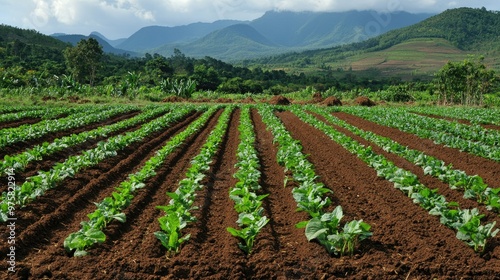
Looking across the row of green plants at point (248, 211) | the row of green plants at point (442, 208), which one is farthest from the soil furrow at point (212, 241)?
the row of green plants at point (442, 208)

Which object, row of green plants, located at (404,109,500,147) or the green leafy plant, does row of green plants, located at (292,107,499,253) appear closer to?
the green leafy plant

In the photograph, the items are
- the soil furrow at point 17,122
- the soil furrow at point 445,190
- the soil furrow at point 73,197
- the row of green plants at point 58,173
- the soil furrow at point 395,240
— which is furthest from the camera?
the soil furrow at point 17,122

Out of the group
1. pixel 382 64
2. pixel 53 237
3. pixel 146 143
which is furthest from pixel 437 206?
pixel 382 64

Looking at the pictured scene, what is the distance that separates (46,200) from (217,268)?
3832 millimetres

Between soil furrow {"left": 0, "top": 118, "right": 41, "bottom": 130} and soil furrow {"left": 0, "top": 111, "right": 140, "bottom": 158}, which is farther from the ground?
soil furrow {"left": 0, "top": 118, "right": 41, "bottom": 130}

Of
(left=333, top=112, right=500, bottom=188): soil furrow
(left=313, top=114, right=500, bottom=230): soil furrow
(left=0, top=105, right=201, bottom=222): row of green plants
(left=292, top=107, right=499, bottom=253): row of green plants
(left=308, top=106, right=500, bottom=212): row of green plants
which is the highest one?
Result: (left=0, top=105, right=201, bottom=222): row of green plants

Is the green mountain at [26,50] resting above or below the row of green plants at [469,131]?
above

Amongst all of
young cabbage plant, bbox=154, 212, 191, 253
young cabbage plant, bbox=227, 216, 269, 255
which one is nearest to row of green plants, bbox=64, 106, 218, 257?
young cabbage plant, bbox=154, 212, 191, 253

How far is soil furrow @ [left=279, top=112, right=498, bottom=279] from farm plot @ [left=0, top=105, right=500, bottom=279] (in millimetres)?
13

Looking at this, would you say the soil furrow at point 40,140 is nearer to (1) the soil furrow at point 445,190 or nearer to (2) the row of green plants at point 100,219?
(2) the row of green plants at point 100,219

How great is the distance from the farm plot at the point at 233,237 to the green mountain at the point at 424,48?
109508 millimetres

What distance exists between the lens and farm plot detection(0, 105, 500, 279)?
415cm

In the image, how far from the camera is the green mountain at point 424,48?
12386 centimetres

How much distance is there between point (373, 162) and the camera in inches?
349
